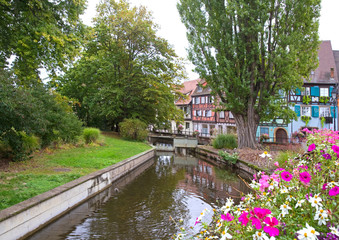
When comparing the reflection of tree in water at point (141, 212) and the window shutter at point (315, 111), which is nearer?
the reflection of tree in water at point (141, 212)

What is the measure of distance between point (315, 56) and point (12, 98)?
62.5 feet

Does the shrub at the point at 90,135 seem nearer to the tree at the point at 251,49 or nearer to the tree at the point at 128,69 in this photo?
the tree at the point at 128,69

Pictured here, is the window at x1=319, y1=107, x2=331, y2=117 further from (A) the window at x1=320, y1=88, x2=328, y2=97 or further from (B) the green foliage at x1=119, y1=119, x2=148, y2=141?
(B) the green foliage at x1=119, y1=119, x2=148, y2=141

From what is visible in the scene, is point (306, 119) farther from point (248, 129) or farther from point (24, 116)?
point (24, 116)

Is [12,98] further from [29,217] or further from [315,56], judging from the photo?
[315,56]

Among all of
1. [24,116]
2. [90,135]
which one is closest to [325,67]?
[90,135]

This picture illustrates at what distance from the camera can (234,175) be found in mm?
13930

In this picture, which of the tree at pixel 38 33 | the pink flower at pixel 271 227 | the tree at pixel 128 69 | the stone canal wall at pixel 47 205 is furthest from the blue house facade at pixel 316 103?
the pink flower at pixel 271 227

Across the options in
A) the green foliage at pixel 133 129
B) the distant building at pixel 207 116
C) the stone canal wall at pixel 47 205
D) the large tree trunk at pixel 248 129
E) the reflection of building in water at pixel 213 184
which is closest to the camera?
the stone canal wall at pixel 47 205

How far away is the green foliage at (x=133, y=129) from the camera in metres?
24.2

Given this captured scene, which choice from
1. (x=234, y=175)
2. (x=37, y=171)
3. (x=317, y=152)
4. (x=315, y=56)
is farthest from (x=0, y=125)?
(x=315, y=56)

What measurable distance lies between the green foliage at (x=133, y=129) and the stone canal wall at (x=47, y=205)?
1368 centimetres

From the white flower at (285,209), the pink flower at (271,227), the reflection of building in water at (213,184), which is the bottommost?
the reflection of building in water at (213,184)

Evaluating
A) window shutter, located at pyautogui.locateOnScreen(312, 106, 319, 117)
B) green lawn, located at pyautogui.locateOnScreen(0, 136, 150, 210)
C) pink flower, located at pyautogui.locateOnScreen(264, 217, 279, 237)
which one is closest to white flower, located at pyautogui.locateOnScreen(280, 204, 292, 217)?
pink flower, located at pyautogui.locateOnScreen(264, 217, 279, 237)
